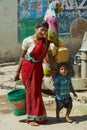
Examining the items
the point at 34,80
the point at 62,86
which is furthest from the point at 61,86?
the point at 34,80

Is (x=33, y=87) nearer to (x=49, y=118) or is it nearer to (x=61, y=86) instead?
(x=61, y=86)

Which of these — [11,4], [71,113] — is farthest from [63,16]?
[71,113]

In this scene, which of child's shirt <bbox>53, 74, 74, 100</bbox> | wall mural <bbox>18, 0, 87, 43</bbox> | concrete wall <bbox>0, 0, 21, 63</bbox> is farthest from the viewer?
wall mural <bbox>18, 0, 87, 43</bbox>

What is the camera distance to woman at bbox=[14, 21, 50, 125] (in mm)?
6043

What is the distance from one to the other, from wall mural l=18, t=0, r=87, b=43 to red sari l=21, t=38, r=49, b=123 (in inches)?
258

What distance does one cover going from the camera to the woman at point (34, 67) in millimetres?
6043

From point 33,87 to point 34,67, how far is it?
11.8 inches

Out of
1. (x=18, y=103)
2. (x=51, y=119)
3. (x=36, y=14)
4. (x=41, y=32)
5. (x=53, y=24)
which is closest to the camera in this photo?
(x=41, y=32)

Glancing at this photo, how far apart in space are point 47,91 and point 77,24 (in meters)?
5.12

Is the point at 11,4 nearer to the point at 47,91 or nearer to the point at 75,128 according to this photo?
the point at 47,91

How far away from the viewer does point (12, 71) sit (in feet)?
35.9

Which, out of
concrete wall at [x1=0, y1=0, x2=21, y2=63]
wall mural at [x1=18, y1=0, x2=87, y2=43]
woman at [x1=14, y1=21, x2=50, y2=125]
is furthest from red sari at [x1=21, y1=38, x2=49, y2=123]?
wall mural at [x1=18, y1=0, x2=87, y2=43]

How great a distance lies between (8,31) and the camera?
41.0 feet

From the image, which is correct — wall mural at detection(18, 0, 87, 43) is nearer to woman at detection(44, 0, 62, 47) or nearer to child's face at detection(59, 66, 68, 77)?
woman at detection(44, 0, 62, 47)
